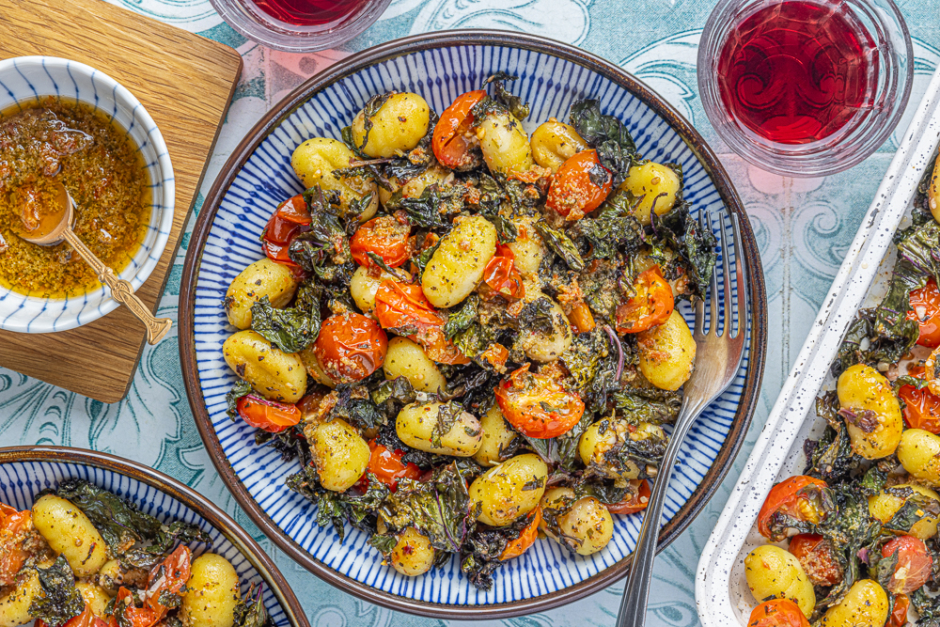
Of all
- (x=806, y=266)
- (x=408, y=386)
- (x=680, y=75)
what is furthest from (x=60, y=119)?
(x=806, y=266)

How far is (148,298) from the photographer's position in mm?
1960

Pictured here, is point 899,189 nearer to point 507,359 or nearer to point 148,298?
point 507,359

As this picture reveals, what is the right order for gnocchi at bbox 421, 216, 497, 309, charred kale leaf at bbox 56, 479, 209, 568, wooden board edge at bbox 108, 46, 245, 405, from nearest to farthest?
gnocchi at bbox 421, 216, 497, 309 → charred kale leaf at bbox 56, 479, 209, 568 → wooden board edge at bbox 108, 46, 245, 405

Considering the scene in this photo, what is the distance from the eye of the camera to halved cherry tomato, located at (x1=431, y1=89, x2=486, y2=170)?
172 centimetres

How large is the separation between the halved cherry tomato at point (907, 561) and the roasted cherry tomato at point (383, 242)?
1.51 m

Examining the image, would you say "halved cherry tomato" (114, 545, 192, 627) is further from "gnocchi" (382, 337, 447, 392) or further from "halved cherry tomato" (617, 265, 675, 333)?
"halved cherry tomato" (617, 265, 675, 333)

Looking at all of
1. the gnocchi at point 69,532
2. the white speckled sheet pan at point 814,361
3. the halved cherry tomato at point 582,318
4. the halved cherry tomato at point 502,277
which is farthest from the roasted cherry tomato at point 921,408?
the gnocchi at point 69,532

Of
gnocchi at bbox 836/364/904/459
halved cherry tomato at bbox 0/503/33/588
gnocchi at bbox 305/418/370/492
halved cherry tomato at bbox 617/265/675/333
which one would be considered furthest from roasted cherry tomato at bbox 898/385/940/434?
halved cherry tomato at bbox 0/503/33/588

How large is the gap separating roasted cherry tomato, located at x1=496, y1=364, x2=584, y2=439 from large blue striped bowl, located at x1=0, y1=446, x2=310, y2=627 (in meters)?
0.75

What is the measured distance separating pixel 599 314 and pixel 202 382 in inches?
40.3

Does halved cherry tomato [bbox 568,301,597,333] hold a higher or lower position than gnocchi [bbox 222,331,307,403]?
higher

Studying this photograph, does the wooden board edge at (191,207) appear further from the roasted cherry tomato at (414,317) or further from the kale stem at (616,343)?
the kale stem at (616,343)

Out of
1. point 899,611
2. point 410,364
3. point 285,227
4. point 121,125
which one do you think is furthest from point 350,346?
point 899,611

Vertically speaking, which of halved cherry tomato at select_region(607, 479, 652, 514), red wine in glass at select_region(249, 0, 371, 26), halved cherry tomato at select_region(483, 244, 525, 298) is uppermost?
red wine in glass at select_region(249, 0, 371, 26)
